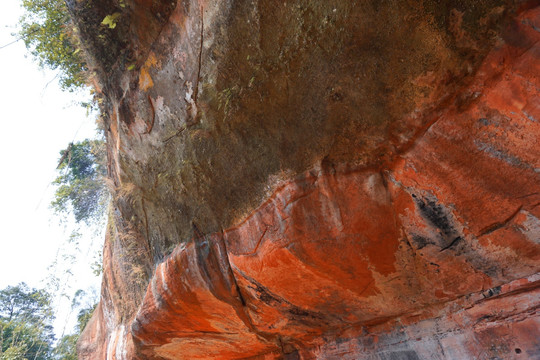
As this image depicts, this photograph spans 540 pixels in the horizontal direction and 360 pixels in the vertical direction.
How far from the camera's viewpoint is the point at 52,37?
18.4 ft

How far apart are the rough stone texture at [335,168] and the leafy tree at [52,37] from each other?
4.77ft

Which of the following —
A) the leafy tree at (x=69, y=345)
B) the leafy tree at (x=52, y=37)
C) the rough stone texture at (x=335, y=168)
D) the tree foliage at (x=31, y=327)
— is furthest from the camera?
the leafy tree at (x=69, y=345)

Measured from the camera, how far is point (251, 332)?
4.76 metres

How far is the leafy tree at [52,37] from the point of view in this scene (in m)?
5.42

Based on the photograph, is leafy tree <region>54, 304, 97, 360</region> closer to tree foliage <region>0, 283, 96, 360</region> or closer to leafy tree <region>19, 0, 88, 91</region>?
tree foliage <region>0, 283, 96, 360</region>

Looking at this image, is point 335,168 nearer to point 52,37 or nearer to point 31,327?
point 52,37

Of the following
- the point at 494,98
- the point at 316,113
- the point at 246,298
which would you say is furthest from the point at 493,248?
the point at 246,298

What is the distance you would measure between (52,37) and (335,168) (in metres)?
5.57

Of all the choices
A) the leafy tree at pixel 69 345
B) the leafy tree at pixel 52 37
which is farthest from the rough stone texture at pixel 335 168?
the leafy tree at pixel 69 345

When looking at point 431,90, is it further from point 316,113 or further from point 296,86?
point 296,86

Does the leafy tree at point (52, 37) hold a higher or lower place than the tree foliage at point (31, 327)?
higher

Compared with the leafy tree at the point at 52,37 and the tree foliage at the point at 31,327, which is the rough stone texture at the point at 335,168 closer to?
the leafy tree at the point at 52,37

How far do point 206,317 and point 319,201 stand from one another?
8.69ft

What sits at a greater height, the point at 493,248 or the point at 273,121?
the point at 273,121
